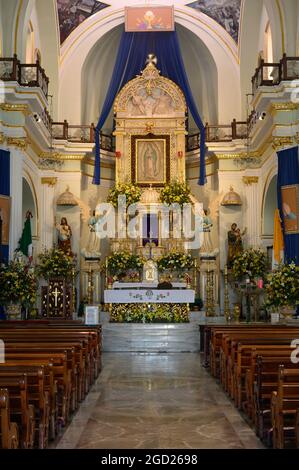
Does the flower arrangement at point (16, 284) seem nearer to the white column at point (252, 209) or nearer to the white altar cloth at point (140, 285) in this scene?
the white altar cloth at point (140, 285)

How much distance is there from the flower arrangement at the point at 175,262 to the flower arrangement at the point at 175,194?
1736 millimetres

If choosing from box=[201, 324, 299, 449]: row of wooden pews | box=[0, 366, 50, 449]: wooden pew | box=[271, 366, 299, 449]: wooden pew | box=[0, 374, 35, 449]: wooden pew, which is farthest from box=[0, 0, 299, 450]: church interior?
box=[0, 374, 35, 449]: wooden pew

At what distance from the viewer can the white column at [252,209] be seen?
20.5 m

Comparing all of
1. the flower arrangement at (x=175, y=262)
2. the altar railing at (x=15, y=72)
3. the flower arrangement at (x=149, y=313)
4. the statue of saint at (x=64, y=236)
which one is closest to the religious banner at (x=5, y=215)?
the altar railing at (x=15, y=72)

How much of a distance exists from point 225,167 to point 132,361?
9.84 metres

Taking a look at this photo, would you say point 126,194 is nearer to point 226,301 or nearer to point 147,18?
point 226,301

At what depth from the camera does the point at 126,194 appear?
67.6ft

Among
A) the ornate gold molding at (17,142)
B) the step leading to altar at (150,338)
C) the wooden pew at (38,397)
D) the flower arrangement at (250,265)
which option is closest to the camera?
the wooden pew at (38,397)

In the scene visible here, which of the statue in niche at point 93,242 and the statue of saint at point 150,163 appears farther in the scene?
the statue of saint at point 150,163

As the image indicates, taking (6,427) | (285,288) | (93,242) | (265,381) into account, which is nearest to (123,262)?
(93,242)

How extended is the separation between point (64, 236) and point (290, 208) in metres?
7.76

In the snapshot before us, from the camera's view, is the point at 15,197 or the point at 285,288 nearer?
the point at 285,288

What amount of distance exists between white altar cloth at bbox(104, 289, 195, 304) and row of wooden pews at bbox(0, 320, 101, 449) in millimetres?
5833

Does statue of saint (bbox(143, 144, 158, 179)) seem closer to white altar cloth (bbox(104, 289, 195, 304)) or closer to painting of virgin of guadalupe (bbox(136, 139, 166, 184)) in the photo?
painting of virgin of guadalupe (bbox(136, 139, 166, 184))
